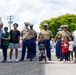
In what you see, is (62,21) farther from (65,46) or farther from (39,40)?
(39,40)

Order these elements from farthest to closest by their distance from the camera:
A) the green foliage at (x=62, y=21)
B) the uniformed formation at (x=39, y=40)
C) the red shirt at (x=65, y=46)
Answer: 1. the green foliage at (x=62, y=21)
2. the red shirt at (x=65, y=46)
3. the uniformed formation at (x=39, y=40)

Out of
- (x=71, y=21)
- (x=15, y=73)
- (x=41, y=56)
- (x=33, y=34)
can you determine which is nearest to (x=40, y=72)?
(x=15, y=73)

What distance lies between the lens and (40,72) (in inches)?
424

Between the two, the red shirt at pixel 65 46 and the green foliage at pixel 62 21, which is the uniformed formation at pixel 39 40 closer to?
the red shirt at pixel 65 46

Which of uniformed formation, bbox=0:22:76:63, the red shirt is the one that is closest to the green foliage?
uniformed formation, bbox=0:22:76:63

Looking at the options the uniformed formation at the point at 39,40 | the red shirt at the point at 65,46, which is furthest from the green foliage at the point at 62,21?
the red shirt at the point at 65,46

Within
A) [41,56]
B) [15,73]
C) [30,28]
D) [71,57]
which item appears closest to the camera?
[15,73]

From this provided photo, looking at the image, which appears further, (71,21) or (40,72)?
(71,21)

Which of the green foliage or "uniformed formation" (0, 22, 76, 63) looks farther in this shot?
the green foliage

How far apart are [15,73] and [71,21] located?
3597 inches

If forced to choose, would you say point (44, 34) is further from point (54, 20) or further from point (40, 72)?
point (54, 20)

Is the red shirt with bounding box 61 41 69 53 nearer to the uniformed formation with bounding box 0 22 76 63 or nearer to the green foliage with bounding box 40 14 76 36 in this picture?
the uniformed formation with bounding box 0 22 76 63

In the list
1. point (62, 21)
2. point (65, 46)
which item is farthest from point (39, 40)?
point (62, 21)

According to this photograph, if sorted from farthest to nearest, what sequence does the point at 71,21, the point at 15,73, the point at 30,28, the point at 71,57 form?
the point at 71,21 → the point at 30,28 → the point at 71,57 → the point at 15,73
